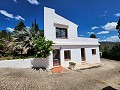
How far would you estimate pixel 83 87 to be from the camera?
1098cm

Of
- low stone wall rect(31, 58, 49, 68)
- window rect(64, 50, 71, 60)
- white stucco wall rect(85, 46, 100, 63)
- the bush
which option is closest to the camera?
the bush

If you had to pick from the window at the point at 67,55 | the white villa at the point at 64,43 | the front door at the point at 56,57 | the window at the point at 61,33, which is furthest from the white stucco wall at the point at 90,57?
the front door at the point at 56,57

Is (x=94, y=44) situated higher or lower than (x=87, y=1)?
lower

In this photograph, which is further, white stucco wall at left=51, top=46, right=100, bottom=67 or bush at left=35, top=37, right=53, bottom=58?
white stucco wall at left=51, top=46, right=100, bottom=67

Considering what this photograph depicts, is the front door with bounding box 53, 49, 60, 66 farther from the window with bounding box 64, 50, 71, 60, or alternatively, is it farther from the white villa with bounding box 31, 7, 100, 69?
the window with bounding box 64, 50, 71, 60

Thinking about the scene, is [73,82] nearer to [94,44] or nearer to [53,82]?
[53,82]

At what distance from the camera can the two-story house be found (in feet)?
61.0

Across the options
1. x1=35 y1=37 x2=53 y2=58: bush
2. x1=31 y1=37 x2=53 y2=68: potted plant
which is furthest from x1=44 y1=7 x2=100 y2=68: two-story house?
x1=35 y1=37 x2=53 y2=58: bush

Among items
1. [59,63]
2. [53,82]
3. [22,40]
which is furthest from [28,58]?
[53,82]

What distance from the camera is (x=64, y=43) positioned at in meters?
19.5

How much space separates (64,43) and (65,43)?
21cm

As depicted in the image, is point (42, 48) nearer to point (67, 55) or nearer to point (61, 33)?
point (67, 55)

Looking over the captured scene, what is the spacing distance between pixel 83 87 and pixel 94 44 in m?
14.3

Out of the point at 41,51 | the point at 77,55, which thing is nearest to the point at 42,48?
the point at 41,51
